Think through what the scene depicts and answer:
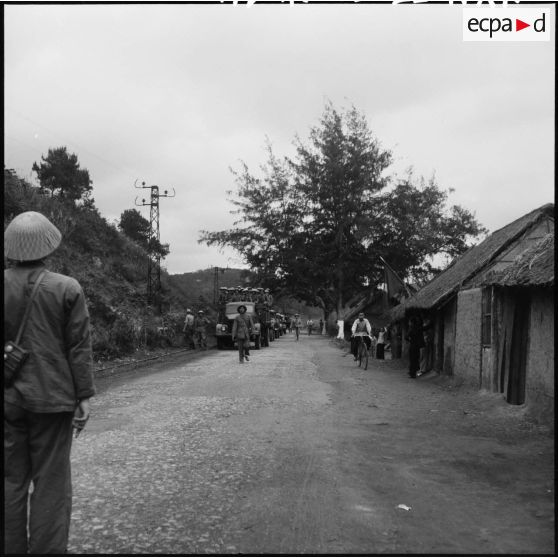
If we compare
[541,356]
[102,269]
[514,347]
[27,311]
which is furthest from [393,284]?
[27,311]

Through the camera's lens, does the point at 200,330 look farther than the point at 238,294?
No

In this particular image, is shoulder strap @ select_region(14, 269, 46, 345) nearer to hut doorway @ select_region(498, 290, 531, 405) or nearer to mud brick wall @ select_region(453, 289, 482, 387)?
hut doorway @ select_region(498, 290, 531, 405)

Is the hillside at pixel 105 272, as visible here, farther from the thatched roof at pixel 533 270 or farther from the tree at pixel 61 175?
the thatched roof at pixel 533 270

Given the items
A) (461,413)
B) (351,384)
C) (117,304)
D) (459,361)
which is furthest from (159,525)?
(117,304)

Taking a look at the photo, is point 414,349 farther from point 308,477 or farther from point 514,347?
point 308,477

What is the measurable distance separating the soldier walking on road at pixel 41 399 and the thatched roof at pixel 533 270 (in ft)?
24.1

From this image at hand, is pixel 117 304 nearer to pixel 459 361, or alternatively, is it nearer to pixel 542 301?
pixel 459 361

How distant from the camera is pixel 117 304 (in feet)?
106

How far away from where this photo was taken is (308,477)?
21.3ft

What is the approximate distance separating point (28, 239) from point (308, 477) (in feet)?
12.1

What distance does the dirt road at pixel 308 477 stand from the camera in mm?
4727

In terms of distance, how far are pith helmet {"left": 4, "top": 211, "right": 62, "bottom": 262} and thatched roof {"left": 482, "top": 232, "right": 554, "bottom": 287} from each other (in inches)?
291

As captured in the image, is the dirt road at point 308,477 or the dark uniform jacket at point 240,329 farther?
the dark uniform jacket at point 240,329

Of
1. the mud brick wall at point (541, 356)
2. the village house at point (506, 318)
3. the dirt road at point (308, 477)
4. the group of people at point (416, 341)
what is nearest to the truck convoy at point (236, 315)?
the group of people at point (416, 341)
